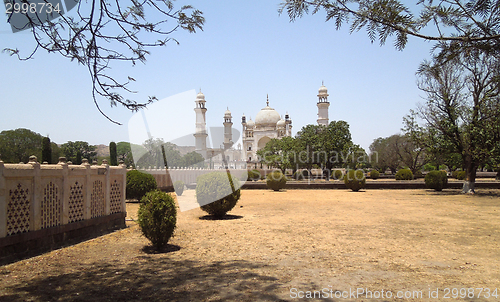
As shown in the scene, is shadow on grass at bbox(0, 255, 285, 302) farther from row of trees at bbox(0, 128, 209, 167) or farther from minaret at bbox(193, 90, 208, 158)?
minaret at bbox(193, 90, 208, 158)

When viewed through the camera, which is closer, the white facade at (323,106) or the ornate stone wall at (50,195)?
the ornate stone wall at (50,195)

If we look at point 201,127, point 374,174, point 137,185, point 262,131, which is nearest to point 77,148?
point 201,127

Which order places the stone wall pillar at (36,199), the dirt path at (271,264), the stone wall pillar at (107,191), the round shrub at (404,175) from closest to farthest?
the dirt path at (271,264) → the stone wall pillar at (36,199) → the stone wall pillar at (107,191) → the round shrub at (404,175)

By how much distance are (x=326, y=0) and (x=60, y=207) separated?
6194 millimetres

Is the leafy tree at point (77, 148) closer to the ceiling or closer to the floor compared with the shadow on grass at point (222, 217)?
closer to the ceiling

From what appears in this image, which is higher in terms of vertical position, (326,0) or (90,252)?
(326,0)

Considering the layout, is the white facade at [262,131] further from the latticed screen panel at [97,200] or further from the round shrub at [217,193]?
the latticed screen panel at [97,200]

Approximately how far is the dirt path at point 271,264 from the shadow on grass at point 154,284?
1 cm

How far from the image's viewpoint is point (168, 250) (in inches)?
255

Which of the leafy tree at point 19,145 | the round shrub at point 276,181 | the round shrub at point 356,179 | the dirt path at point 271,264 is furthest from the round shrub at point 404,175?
the leafy tree at point 19,145

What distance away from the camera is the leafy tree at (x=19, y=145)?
41.3 m

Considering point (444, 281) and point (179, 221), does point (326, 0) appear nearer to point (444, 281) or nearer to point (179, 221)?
point (444, 281)

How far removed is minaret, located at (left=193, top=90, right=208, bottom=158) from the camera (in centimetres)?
7191

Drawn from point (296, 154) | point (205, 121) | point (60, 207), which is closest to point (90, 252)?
point (60, 207)
